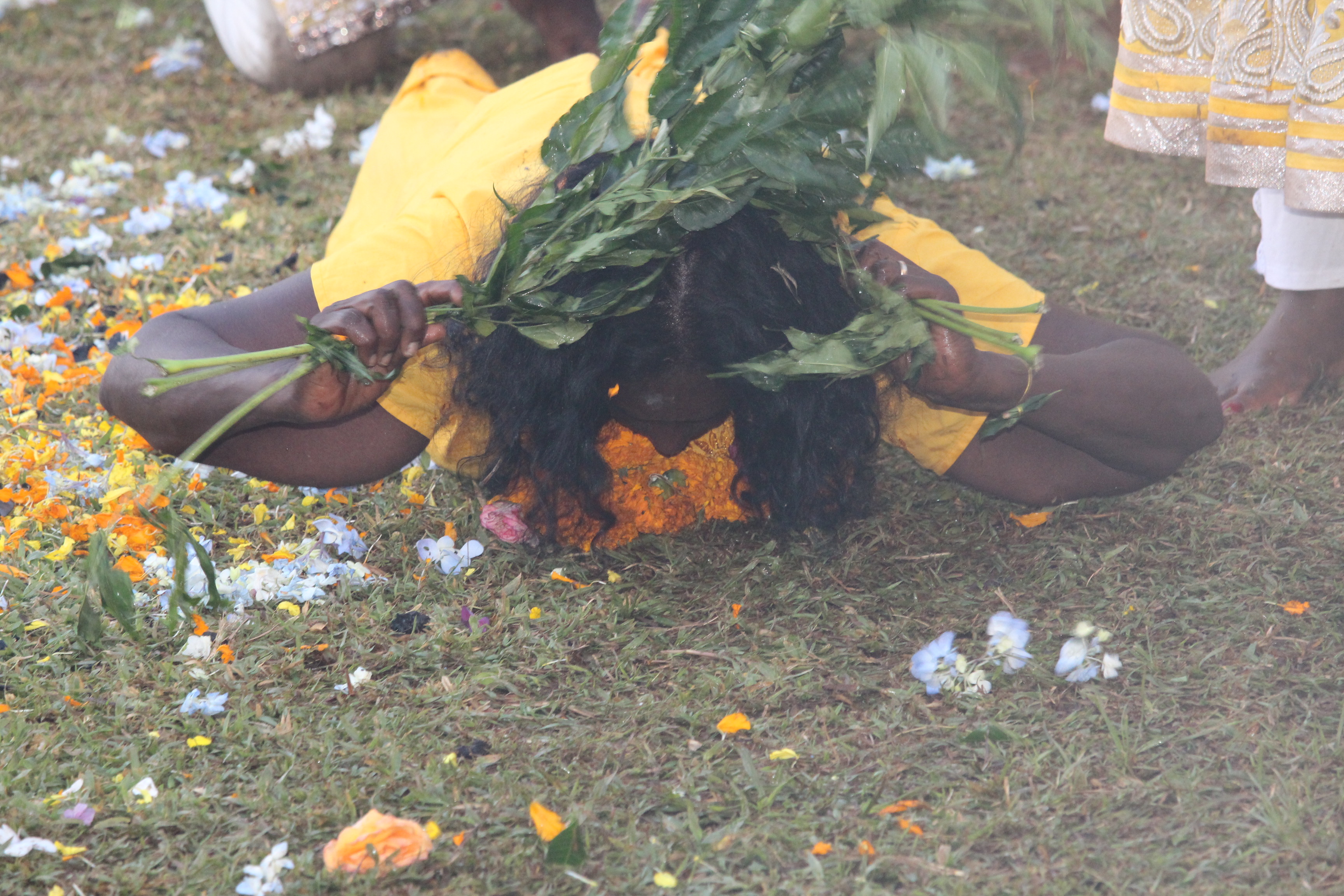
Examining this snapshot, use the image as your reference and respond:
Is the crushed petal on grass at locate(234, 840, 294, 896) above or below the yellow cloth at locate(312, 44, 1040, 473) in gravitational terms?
below

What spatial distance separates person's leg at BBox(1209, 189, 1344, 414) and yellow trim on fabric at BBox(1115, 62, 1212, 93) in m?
0.43

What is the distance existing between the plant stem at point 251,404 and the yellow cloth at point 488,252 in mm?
278

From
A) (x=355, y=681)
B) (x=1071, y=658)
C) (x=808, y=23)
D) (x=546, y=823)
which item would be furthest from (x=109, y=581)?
(x=1071, y=658)

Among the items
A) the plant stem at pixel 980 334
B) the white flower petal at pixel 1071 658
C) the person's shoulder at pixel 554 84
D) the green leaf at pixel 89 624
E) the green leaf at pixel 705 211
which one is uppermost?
the green leaf at pixel 705 211

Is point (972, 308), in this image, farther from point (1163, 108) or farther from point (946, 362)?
point (1163, 108)

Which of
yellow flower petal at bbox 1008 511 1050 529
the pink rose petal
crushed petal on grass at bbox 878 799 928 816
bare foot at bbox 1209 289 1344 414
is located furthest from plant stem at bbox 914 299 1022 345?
bare foot at bbox 1209 289 1344 414

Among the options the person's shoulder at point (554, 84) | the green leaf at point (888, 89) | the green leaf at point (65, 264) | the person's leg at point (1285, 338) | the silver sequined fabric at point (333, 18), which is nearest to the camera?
the green leaf at point (888, 89)

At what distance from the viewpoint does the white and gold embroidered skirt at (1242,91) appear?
88.4 inches

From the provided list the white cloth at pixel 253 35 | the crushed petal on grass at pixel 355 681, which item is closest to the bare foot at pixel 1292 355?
the crushed petal on grass at pixel 355 681

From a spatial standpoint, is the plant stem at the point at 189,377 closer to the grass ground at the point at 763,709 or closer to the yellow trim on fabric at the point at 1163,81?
the grass ground at the point at 763,709

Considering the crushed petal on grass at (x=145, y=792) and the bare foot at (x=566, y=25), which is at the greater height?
the bare foot at (x=566, y=25)

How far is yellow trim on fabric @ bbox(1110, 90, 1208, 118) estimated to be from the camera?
2523 millimetres

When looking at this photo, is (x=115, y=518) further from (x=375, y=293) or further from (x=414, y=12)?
(x=414, y=12)

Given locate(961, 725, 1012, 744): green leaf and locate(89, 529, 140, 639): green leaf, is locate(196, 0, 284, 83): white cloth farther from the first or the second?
locate(961, 725, 1012, 744): green leaf
